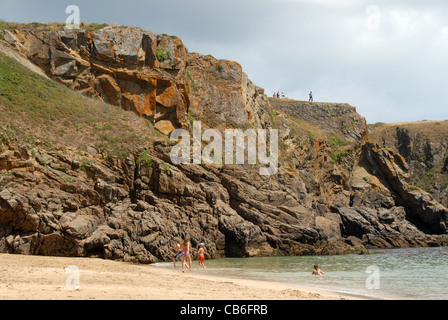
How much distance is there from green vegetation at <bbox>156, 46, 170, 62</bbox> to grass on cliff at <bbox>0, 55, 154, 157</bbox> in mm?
5954

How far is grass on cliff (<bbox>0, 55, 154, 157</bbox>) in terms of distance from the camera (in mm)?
20141

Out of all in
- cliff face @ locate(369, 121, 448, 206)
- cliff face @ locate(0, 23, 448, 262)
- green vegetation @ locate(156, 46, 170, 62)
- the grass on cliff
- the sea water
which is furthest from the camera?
cliff face @ locate(369, 121, 448, 206)

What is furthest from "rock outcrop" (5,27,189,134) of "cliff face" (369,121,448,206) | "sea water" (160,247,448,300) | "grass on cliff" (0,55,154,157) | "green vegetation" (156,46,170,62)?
"cliff face" (369,121,448,206)

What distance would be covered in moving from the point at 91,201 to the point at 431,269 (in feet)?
57.4

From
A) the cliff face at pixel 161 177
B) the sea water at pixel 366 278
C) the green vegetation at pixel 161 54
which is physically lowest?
the sea water at pixel 366 278

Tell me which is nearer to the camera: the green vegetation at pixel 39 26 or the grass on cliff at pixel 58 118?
the grass on cliff at pixel 58 118

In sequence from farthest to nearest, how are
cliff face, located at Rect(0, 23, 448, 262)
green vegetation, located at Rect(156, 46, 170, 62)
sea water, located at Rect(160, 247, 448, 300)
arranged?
green vegetation, located at Rect(156, 46, 170, 62) < cliff face, located at Rect(0, 23, 448, 262) < sea water, located at Rect(160, 247, 448, 300)

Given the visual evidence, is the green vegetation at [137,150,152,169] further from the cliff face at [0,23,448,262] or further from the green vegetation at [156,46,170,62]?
the green vegetation at [156,46,170,62]

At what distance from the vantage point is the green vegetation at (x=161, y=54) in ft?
98.4

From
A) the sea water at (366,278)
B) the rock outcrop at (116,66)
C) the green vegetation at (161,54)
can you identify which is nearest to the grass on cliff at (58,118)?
the rock outcrop at (116,66)

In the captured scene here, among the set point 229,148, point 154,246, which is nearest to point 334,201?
point 229,148

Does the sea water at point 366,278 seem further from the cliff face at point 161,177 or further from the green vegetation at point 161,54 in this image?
the green vegetation at point 161,54

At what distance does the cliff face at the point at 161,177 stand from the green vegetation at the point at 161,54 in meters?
0.09

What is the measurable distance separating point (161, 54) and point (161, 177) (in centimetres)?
1252
